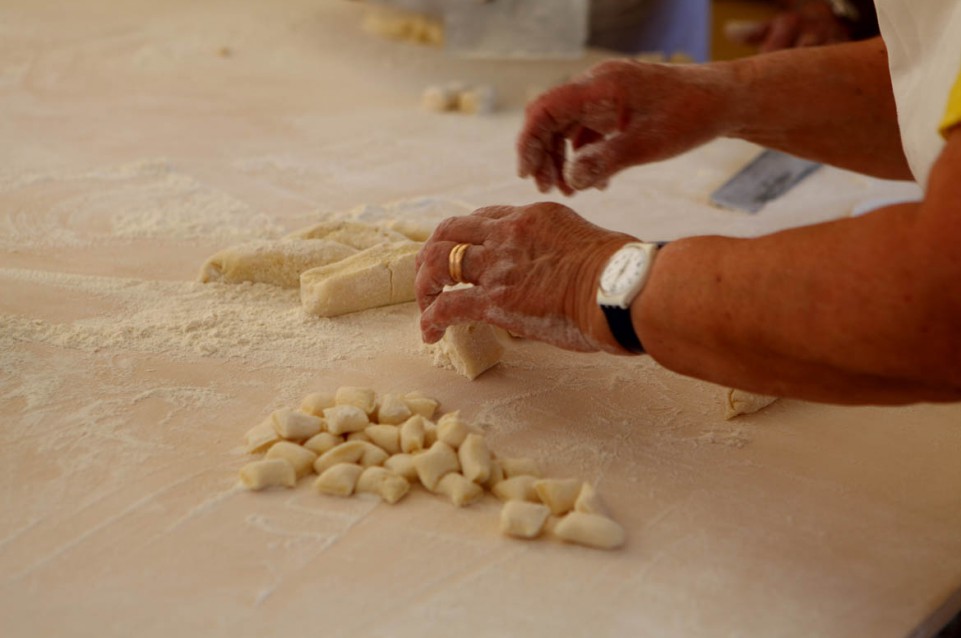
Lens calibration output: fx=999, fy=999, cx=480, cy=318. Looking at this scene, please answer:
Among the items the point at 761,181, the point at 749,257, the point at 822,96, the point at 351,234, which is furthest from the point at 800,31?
the point at 749,257

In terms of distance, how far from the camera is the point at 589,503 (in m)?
1.43

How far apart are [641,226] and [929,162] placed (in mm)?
1017

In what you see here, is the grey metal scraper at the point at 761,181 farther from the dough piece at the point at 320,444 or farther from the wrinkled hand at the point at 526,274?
the dough piece at the point at 320,444

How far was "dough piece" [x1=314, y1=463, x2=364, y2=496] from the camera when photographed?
1456mm

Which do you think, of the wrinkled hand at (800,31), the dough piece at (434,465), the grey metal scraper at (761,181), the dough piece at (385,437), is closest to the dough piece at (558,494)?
the dough piece at (434,465)

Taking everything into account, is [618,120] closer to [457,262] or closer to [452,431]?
[457,262]

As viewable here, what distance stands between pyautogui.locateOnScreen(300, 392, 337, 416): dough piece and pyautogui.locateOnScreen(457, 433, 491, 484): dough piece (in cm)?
25

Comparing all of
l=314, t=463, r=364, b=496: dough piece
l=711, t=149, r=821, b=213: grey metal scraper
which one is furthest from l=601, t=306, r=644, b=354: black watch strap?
l=711, t=149, r=821, b=213: grey metal scraper

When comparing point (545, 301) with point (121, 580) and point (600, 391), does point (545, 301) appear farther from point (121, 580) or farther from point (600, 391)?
point (121, 580)

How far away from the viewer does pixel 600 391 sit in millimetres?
→ 1778

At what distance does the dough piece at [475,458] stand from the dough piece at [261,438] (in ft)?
0.95

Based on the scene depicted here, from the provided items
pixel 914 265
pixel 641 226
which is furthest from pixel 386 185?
pixel 914 265

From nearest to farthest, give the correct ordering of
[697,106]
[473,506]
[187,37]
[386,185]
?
[473,506] < [697,106] < [386,185] < [187,37]

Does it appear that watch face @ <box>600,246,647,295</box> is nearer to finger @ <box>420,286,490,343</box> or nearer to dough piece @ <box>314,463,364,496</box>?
finger @ <box>420,286,490,343</box>
